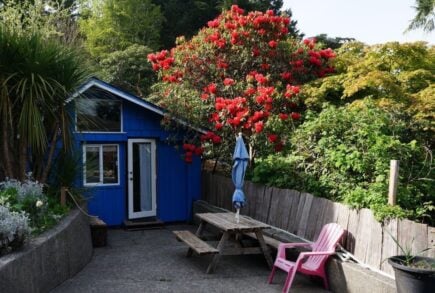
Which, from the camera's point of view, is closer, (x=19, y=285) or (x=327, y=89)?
(x=19, y=285)

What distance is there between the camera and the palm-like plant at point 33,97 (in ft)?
25.5

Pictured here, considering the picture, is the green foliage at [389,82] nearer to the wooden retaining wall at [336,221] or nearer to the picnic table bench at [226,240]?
the wooden retaining wall at [336,221]

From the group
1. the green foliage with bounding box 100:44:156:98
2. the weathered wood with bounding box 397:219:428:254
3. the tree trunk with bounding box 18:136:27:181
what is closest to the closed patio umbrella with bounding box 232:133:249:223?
the weathered wood with bounding box 397:219:428:254

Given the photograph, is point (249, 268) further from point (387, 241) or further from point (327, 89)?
point (327, 89)

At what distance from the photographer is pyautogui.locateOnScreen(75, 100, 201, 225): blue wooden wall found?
11.4m

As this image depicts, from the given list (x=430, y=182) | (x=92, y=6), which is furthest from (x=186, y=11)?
(x=430, y=182)

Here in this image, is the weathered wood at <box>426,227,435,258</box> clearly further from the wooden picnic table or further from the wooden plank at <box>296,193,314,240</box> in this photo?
the wooden picnic table

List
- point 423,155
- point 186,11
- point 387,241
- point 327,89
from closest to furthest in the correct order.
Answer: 1. point 387,241
2. point 423,155
3. point 327,89
4. point 186,11

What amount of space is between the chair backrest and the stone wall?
3.39 metres

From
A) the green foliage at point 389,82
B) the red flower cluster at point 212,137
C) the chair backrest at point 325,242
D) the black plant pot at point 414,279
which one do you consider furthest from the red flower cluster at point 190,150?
the black plant pot at point 414,279

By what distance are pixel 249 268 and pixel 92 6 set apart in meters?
26.7

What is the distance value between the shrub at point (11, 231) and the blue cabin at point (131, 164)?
515 centimetres

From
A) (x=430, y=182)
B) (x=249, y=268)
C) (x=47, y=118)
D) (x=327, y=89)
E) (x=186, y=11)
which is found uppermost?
(x=186, y=11)

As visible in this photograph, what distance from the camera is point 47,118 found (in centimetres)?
844
